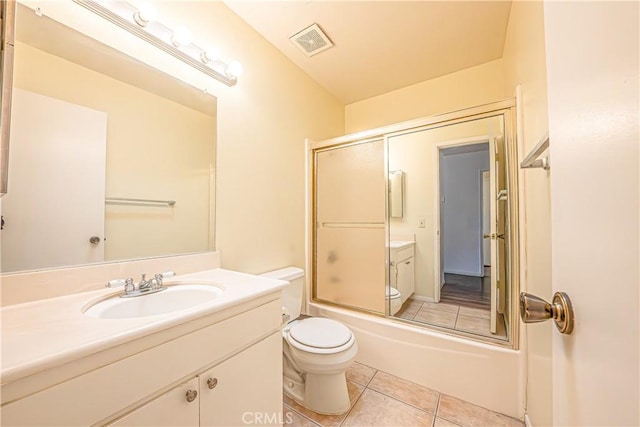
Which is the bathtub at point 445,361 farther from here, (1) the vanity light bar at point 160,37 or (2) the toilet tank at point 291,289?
(1) the vanity light bar at point 160,37

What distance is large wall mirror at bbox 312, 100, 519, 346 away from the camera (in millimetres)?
1596

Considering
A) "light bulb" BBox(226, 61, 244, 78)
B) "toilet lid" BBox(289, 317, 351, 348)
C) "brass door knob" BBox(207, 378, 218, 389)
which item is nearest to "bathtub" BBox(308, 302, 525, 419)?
"toilet lid" BBox(289, 317, 351, 348)

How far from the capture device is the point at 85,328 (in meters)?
0.63

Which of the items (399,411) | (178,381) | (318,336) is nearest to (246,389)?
(178,381)

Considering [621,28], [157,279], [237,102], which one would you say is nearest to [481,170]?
[621,28]

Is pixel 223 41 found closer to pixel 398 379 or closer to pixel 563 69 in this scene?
pixel 563 69

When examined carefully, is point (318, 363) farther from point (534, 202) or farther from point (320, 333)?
point (534, 202)

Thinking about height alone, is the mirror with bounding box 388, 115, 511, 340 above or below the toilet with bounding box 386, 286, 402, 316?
above

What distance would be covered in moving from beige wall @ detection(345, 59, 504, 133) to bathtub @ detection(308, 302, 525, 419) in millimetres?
1907

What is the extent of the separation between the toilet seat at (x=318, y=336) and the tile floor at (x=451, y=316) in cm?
59

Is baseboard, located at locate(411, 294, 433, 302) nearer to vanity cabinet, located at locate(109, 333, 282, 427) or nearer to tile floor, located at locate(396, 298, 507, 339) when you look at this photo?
tile floor, located at locate(396, 298, 507, 339)

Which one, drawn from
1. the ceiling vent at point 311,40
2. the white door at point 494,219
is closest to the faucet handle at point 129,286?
the ceiling vent at point 311,40

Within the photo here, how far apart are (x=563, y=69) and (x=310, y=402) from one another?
1718mm

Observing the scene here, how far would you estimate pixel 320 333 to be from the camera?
4.66 ft
